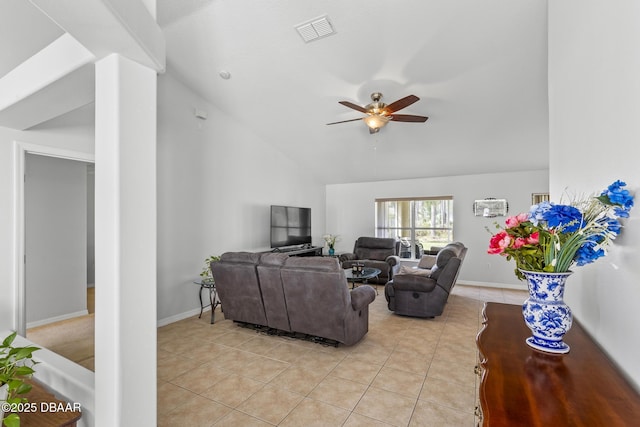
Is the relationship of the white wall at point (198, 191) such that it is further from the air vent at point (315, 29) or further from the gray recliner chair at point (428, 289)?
the gray recliner chair at point (428, 289)

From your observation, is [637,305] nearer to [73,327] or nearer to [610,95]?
[610,95]

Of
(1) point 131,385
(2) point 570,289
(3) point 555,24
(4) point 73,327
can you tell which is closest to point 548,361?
(2) point 570,289

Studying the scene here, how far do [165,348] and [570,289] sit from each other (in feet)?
12.4

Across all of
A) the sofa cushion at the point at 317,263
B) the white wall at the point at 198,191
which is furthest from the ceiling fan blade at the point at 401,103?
the white wall at the point at 198,191

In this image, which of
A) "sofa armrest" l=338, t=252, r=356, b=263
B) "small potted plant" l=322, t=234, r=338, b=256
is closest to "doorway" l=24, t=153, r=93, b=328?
"sofa armrest" l=338, t=252, r=356, b=263

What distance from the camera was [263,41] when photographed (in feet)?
11.6

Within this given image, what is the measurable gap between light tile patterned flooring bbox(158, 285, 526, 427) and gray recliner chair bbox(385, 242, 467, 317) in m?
0.28

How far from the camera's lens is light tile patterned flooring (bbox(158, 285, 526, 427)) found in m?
2.15

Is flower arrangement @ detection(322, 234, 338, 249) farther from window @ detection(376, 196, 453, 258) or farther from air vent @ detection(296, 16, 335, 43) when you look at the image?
air vent @ detection(296, 16, 335, 43)

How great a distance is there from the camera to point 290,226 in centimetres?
638

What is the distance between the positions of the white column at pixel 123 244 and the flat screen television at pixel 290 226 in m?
4.47

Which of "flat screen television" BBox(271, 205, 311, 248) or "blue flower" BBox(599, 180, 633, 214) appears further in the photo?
"flat screen television" BBox(271, 205, 311, 248)

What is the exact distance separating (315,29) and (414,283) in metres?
3.46

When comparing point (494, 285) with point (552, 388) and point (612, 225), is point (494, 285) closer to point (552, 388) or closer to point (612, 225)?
point (612, 225)
